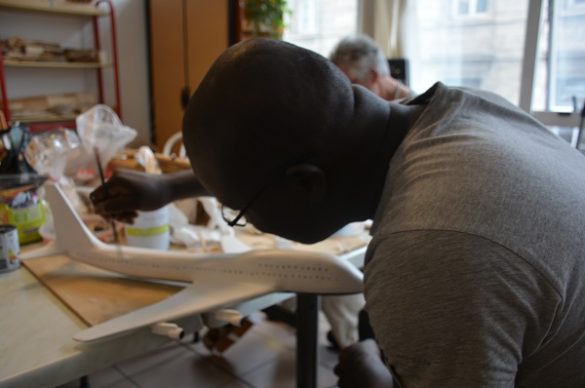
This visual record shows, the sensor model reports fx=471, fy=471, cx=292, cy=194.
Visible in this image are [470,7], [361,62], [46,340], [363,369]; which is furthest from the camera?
[470,7]

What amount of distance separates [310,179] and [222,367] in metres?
1.45

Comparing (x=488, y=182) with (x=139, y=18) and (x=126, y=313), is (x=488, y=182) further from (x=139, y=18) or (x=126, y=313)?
(x=139, y=18)

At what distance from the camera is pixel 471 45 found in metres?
2.55

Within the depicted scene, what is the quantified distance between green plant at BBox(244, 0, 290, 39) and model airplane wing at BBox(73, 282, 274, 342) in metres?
2.51

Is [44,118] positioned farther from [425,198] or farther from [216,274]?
[425,198]

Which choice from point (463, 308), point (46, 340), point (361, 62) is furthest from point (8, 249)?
point (361, 62)

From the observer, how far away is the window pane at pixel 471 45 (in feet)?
7.93

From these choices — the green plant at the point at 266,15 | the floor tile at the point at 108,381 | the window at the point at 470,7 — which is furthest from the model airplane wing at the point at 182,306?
the green plant at the point at 266,15

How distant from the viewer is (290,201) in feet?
2.20

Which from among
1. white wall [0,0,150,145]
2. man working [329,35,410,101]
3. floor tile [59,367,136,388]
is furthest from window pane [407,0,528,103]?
white wall [0,0,150,145]

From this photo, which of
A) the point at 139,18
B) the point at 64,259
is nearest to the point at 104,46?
the point at 139,18

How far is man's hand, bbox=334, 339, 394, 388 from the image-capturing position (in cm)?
88

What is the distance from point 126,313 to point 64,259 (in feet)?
1.08

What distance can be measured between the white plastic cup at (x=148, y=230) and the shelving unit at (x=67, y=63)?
2.21 meters
